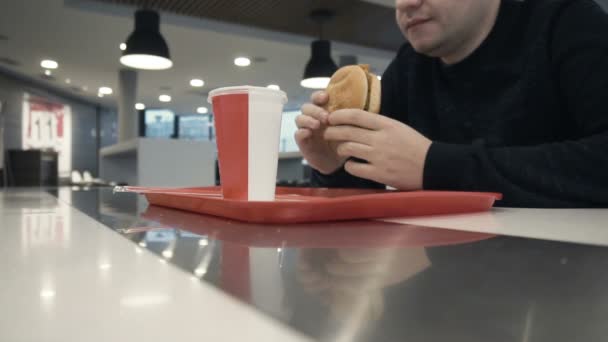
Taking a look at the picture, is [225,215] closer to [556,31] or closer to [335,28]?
[556,31]

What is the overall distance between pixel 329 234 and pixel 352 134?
38cm

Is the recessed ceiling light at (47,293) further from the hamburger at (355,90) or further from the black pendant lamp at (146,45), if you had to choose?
the black pendant lamp at (146,45)

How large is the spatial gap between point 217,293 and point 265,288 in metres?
0.02

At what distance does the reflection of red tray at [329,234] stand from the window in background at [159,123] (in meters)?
11.5

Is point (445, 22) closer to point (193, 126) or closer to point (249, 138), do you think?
point (249, 138)

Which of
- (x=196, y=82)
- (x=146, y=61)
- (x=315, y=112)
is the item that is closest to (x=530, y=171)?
(x=315, y=112)

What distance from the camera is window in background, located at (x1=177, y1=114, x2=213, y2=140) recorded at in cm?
1187

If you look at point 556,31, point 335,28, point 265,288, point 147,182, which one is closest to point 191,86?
point 335,28

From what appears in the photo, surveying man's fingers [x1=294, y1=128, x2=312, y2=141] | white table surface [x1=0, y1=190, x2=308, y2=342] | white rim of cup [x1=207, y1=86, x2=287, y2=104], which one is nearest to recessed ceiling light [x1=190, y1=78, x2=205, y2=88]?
man's fingers [x1=294, y1=128, x2=312, y2=141]

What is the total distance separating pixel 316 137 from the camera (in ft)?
2.99

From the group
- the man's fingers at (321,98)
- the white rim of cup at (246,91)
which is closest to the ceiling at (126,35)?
the man's fingers at (321,98)

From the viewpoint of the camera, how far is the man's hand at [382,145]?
71cm

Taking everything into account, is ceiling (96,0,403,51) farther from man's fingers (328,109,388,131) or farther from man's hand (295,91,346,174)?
man's fingers (328,109,388,131)

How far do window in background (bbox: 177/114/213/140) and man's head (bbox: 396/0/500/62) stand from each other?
11.1m
